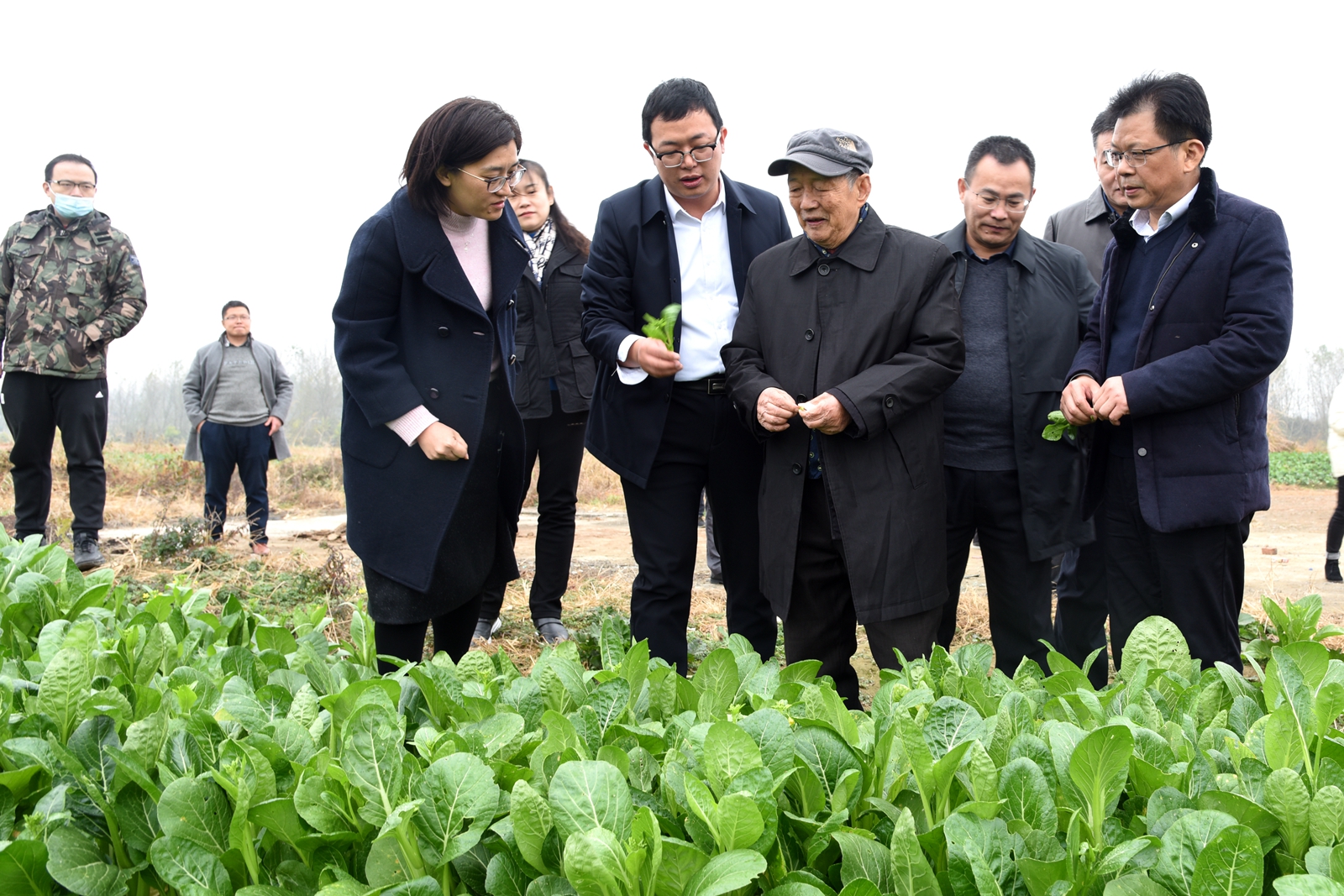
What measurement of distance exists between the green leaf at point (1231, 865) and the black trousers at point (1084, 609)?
2.69 m

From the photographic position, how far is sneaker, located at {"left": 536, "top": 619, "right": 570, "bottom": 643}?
16.6 ft

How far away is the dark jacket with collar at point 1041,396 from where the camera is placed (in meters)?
3.46

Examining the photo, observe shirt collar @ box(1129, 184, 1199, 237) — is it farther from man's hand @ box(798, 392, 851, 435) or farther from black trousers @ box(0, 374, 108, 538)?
black trousers @ box(0, 374, 108, 538)

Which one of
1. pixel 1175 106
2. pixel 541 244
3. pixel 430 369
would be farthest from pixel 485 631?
pixel 1175 106

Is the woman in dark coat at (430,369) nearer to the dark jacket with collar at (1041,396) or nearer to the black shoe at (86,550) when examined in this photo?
the dark jacket with collar at (1041,396)

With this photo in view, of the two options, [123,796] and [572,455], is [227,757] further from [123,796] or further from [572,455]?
[572,455]

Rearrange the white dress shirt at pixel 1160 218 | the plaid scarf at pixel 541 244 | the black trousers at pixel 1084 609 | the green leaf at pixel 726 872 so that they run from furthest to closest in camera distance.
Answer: the plaid scarf at pixel 541 244
the black trousers at pixel 1084 609
the white dress shirt at pixel 1160 218
the green leaf at pixel 726 872

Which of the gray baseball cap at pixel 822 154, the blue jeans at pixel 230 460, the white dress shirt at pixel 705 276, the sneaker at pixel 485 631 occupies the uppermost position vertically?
the gray baseball cap at pixel 822 154

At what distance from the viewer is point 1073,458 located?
3518 mm

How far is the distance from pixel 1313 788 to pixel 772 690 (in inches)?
32.1

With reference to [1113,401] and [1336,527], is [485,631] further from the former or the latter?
[1336,527]

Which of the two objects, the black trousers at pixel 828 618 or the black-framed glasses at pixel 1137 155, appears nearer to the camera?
the black-framed glasses at pixel 1137 155

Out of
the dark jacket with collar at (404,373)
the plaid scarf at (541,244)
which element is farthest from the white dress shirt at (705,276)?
the plaid scarf at (541,244)

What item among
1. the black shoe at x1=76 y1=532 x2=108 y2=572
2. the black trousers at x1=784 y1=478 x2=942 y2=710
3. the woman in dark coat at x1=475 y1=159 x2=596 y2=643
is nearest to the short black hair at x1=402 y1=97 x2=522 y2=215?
the black trousers at x1=784 y1=478 x2=942 y2=710
